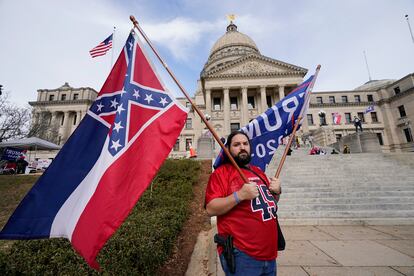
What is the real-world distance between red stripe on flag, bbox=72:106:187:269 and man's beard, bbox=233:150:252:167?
0.92m

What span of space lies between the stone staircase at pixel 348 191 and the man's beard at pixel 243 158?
533cm

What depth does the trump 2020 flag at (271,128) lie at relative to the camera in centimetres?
334

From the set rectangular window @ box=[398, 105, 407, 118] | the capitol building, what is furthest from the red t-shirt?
rectangular window @ box=[398, 105, 407, 118]

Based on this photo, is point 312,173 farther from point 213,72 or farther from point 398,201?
point 213,72

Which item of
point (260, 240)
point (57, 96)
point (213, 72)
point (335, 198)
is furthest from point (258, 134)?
point (57, 96)

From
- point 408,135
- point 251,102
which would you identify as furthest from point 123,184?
point 408,135

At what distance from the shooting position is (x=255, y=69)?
1502 inches

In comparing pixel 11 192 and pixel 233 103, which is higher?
pixel 233 103

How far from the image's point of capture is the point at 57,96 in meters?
56.8

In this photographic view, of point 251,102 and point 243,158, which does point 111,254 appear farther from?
point 251,102

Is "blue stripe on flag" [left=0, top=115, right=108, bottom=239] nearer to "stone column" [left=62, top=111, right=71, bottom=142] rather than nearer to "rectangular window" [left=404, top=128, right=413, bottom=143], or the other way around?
"rectangular window" [left=404, top=128, right=413, bottom=143]

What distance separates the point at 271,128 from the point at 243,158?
4.67 ft

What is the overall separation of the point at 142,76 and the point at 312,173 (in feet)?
34.3

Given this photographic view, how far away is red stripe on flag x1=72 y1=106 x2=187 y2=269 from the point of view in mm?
1946
